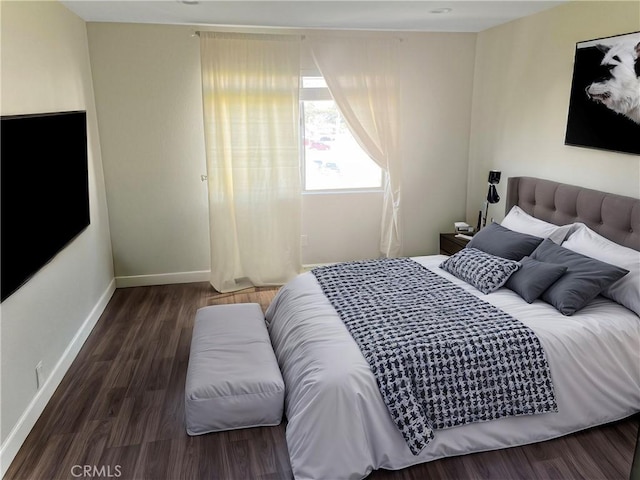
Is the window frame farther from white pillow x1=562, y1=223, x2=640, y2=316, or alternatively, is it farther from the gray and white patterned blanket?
the gray and white patterned blanket

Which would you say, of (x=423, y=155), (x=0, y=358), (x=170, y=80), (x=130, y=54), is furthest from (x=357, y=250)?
(x=0, y=358)

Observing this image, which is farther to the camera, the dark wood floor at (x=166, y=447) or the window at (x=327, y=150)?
the window at (x=327, y=150)

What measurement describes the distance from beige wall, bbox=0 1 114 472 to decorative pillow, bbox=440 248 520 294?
255 centimetres

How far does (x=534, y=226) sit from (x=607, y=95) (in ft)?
3.13

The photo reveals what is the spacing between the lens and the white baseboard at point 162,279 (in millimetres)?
4656

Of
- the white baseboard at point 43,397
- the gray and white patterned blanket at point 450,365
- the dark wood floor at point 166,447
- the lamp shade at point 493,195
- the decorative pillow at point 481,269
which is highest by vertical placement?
the lamp shade at point 493,195

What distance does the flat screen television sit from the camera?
7.47 ft

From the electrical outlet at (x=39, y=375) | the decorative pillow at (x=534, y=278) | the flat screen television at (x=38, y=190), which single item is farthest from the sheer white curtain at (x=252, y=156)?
the decorative pillow at (x=534, y=278)

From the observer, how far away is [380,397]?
7.39 feet

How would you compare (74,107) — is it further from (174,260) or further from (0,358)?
(0,358)

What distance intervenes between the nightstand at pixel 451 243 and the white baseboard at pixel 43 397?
10.0ft

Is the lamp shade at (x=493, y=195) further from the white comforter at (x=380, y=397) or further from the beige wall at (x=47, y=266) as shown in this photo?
the beige wall at (x=47, y=266)

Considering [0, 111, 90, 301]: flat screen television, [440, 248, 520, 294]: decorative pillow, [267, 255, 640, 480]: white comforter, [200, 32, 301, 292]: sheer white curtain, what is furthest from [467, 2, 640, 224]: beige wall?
[0, 111, 90, 301]: flat screen television

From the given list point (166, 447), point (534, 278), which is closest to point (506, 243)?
point (534, 278)
